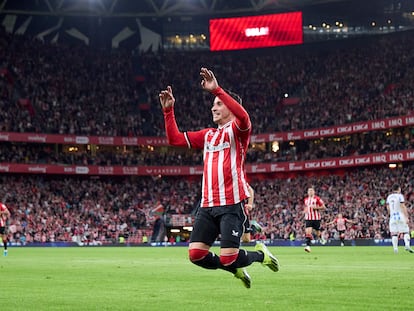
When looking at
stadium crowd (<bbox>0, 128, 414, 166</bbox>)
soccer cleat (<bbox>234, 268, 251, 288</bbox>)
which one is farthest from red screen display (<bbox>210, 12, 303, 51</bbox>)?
soccer cleat (<bbox>234, 268, 251, 288</bbox>)

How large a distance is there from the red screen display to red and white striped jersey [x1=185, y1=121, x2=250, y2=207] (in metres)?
60.4

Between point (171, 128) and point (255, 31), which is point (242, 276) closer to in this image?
point (171, 128)

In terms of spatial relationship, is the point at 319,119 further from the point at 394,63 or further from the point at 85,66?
the point at 85,66

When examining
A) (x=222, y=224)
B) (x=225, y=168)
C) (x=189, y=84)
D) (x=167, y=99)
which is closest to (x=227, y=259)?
(x=222, y=224)

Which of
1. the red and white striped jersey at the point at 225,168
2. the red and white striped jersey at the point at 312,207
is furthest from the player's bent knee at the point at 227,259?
the red and white striped jersey at the point at 312,207

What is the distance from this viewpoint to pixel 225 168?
9.51 metres

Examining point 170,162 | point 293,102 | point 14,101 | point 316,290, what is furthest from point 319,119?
point 316,290

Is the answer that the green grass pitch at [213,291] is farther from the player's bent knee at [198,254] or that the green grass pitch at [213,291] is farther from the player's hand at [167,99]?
the player's hand at [167,99]

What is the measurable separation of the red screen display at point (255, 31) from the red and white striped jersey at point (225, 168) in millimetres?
60352

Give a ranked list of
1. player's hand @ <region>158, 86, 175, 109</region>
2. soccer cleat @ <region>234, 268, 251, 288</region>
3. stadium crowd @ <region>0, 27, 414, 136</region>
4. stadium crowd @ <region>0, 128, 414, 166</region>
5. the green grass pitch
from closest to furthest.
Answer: the green grass pitch < player's hand @ <region>158, 86, 175, 109</region> < soccer cleat @ <region>234, 268, 251, 288</region> < stadium crowd @ <region>0, 128, 414, 166</region> < stadium crowd @ <region>0, 27, 414, 136</region>

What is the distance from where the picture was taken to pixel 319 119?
215 feet

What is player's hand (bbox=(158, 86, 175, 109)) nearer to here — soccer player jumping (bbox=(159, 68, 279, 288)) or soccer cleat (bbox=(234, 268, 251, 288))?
soccer player jumping (bbox=(159, 68, 279, 288))

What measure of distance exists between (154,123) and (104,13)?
39.1ft

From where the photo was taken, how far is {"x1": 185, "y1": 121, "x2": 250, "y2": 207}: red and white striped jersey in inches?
373
